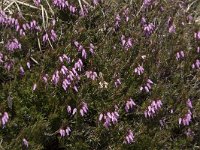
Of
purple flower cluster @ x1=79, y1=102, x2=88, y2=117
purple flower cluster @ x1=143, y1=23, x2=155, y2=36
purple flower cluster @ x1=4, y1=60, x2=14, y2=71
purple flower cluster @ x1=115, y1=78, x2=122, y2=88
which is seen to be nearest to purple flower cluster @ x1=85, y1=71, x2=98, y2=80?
purple flower cluster @ x1=115, y1=78, x2=122, y2=88

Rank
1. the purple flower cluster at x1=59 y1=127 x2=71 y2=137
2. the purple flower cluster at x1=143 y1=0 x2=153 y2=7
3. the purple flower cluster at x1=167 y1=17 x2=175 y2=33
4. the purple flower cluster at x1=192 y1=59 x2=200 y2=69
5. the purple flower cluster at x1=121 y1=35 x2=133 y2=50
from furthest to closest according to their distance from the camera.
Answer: the purple flower cluster at x1=143 y1=0 x2=153 y2=7 < the purple flower cluster at x1=167 y1=17 x2=175 y2=33 < the purple flower cluster at x1=192 y1=59 x2=200 y2=69 < the purple flower cluster at x1=121 y1=35 x2=133 y2=50 < the purple flower cluster at x1=59 y1=127 x2=71 y2=137

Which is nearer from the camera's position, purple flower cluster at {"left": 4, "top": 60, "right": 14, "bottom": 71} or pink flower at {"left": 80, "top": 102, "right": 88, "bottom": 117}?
pink flower at {"left": 80, "top": 102, "right": 88, "bottom": 117}

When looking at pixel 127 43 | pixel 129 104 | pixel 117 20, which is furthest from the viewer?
pixel 117 20

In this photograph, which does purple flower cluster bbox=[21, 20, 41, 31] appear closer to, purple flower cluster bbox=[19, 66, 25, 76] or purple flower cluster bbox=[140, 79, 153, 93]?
purple flower cluster bbox=[19, 66, 25, 76]

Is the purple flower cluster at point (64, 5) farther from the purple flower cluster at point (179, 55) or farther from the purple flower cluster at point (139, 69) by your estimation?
the purple flower cluster at point (179, 55)

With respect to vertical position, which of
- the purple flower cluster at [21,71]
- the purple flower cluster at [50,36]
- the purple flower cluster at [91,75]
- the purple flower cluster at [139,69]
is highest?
the purple flower cluster at [50,36]

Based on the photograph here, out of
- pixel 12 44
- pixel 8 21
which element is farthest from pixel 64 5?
pixel 12 44

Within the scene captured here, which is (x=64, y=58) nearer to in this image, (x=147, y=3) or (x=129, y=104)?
(x=129, y=104)

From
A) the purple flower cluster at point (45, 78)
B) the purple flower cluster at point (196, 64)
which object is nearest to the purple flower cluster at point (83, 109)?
the purple flower cluster at point (45, 78)

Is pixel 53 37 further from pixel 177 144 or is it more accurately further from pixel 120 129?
pixel 177 144
